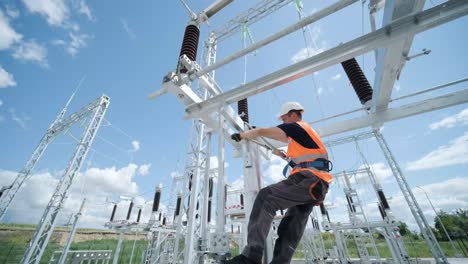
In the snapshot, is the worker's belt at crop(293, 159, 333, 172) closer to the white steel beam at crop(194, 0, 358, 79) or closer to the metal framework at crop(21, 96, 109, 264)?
the white steel beam at crop(194, 0, 358, 79)

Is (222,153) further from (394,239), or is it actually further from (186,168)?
(394,239)

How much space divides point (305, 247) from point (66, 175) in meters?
15.5

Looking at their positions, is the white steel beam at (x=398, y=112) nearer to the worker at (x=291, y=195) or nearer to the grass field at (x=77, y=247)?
the worker at (x=291, y=195)

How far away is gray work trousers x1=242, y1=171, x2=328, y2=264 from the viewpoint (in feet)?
5.70

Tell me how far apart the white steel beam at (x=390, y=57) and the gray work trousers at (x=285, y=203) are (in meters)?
1.89

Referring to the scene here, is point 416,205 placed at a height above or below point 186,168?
below

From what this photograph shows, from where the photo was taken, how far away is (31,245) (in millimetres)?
8750

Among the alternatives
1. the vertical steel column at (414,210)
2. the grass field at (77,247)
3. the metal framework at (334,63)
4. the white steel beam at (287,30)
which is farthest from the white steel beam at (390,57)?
the grass field at (77,247)

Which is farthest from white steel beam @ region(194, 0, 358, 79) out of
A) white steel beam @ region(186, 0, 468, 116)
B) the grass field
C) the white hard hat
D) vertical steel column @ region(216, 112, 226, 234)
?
the grass field

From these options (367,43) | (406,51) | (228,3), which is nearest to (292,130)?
(367,43)

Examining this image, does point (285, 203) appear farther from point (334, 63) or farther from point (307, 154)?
point (334, 63)

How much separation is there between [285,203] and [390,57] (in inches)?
99.0

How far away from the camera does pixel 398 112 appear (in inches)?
138

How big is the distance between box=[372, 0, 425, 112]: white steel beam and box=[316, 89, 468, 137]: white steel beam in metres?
0.16
